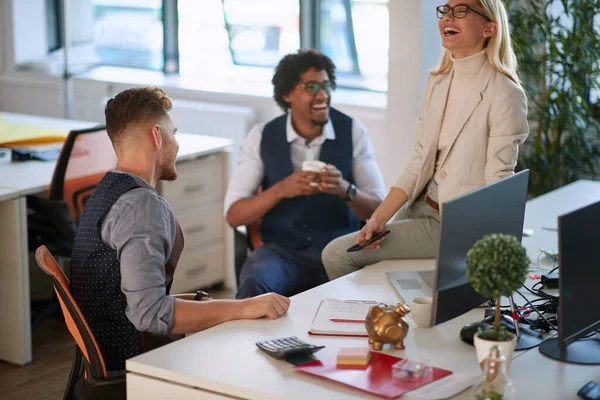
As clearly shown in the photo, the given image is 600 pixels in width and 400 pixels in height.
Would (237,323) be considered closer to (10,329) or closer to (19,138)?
(10,329)

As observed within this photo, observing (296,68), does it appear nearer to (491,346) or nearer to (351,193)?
(351,193)

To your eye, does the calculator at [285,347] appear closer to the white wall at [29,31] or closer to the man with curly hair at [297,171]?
the man with curly hair at [297,171]

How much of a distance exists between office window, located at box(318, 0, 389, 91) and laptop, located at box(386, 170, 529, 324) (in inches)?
143

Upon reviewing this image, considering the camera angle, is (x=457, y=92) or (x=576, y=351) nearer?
(x=576, y=351)

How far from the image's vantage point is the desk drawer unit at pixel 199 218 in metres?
4.47

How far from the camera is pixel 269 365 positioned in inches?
78.5

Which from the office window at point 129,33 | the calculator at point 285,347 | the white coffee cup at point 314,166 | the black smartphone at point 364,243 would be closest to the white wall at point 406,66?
the white coffee cup at point 314,166

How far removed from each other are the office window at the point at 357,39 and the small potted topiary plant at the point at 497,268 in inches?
159

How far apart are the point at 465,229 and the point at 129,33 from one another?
5.14m

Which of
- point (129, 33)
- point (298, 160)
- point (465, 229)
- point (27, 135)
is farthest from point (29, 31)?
point (465, 229)

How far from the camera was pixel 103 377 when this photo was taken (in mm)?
2238

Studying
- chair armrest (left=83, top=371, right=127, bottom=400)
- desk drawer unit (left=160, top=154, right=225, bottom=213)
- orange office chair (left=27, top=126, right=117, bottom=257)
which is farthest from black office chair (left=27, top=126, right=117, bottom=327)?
chair armrest (left=83, top=371, right=127, bottom=400)

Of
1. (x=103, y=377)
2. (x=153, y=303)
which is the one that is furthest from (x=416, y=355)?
(x=103, y=377)

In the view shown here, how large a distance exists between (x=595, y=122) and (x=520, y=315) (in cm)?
255
